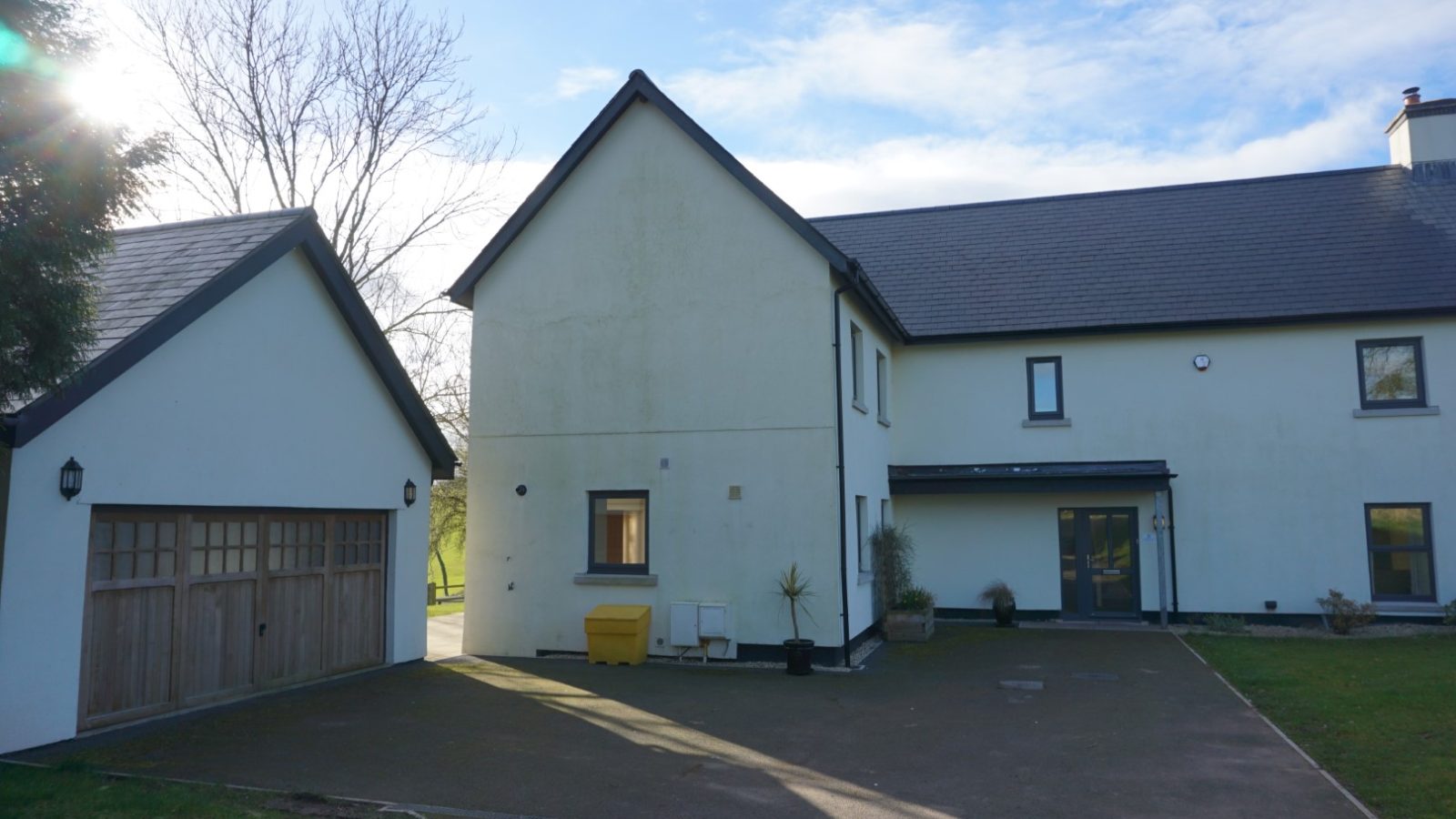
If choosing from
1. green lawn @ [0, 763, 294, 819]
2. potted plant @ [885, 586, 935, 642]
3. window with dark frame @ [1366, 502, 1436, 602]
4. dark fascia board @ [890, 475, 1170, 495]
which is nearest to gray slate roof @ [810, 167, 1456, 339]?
dark fascia board @ [890, 475, 1170, 495]

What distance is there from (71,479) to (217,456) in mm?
1887

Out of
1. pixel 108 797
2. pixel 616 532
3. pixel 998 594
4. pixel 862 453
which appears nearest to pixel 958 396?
pixel 998 594

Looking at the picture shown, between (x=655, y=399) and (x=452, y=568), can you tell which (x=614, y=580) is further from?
(x=452, y=568)

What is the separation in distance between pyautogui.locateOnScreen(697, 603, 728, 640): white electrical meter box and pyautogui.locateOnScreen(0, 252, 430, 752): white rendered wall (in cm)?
410

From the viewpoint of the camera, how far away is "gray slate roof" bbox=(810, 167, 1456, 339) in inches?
754

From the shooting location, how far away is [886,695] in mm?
12359

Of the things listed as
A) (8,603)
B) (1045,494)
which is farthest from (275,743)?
(1045,494)

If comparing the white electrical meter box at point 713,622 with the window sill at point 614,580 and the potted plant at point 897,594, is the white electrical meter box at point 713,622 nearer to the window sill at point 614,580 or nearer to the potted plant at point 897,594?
the window sill at point 614,580

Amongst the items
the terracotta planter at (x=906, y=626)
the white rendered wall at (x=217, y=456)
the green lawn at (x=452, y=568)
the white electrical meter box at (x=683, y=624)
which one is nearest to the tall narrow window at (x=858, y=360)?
the terracotta planter at (x=906, y=626)

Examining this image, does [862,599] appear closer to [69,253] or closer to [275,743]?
[275,743]

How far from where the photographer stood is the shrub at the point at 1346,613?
1767cm

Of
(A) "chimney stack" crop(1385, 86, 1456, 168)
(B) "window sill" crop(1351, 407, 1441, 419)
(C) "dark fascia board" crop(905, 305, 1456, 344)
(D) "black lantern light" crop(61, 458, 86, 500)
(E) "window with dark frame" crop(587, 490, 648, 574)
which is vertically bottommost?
(E) "window with dark frame" crop(587, 490, 648, 574)

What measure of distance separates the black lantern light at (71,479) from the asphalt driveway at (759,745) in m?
2.25

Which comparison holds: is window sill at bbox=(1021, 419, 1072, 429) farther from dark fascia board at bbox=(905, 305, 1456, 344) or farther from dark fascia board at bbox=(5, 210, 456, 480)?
dark fascia board at bbox=(5, 210, 456, 480)
